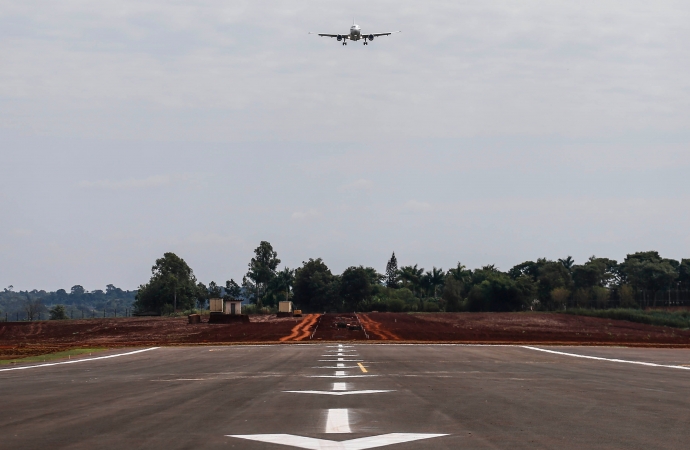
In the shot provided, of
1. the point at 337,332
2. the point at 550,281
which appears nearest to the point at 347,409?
the point at 337,332

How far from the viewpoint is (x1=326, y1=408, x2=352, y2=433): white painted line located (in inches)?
459

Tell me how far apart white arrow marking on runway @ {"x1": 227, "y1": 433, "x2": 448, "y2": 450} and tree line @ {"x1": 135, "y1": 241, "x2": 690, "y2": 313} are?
446 feet

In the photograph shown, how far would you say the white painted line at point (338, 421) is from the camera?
11.7 meters

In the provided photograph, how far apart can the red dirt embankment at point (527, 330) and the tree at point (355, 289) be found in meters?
41.3

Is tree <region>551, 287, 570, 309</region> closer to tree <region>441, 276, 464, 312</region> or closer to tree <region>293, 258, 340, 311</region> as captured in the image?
tree <region>441, 276, 464, 312</region>

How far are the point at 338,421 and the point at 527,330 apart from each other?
7423 cm

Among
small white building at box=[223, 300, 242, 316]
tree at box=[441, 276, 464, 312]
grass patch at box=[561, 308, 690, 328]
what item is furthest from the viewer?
tree at box=[441, 276, 464, 312]

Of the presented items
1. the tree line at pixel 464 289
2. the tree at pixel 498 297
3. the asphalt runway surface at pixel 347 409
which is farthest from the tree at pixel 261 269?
the asphalt runway surface at pixel 347 409

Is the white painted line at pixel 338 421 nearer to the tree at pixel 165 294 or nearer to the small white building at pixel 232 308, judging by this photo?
the small white building at pixel 232 308

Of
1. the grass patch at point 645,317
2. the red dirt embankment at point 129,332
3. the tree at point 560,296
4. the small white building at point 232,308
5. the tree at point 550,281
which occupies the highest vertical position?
the tree at point 550,281

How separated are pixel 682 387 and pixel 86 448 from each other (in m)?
14.6

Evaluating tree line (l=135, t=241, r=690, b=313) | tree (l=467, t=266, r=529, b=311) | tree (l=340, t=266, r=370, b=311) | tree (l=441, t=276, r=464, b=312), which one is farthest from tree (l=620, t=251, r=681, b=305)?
tree (l=340, t=266, r=370, b=311)

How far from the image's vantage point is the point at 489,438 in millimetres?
10820

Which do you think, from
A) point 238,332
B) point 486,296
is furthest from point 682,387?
point 486,296
